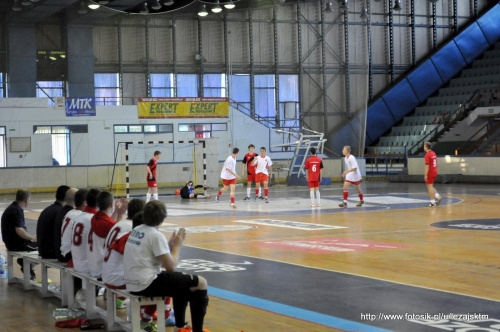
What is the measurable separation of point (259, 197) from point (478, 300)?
21210 mm

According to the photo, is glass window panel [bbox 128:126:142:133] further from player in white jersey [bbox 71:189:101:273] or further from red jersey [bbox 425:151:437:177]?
player in white jersey [bbox 71:189:101:273]

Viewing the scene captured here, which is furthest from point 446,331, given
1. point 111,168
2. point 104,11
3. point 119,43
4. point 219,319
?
point 119,43

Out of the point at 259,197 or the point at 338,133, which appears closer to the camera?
the point at 259,197

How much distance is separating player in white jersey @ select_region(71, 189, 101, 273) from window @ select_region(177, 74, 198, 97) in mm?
39559

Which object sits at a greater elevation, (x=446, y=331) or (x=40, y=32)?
(x=40, y=32)

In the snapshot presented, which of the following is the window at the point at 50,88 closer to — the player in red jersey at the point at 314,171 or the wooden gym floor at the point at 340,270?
the wooden gym floor at the point at 340,270

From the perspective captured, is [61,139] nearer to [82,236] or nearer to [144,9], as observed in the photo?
[144,9]

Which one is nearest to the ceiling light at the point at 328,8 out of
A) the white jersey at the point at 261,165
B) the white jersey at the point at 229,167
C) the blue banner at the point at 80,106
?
the blue banner at the point at 80,106

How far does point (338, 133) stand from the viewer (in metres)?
47.7

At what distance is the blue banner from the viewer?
1583 inches

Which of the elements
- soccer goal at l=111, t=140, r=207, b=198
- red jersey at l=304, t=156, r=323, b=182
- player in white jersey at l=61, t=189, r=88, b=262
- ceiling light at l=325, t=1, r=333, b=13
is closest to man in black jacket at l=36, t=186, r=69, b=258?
player in white jersey at l=61, t=189, r=88, b=262

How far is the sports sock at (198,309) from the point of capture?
7359 millimetres

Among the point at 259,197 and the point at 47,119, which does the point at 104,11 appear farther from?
the point at 259,197

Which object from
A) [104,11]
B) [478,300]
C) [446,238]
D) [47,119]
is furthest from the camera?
[104,11]
